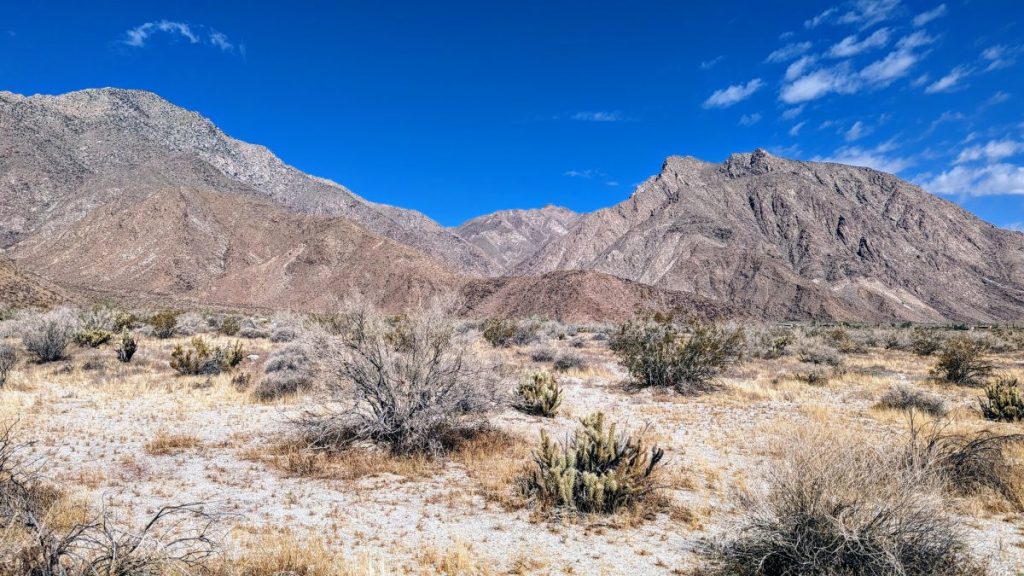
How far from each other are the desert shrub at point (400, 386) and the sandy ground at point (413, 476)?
94 cm

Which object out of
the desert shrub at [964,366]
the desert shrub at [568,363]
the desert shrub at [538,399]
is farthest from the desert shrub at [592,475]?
the desert shrub at [964,366]

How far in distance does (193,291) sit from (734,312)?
8056cm

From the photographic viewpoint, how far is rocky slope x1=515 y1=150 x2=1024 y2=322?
92.2 meters

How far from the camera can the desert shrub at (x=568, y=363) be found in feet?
62.0

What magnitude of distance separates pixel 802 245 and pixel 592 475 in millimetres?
124011

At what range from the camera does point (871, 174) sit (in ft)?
436

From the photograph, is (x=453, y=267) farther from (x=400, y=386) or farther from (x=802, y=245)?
(x=400, y=386)

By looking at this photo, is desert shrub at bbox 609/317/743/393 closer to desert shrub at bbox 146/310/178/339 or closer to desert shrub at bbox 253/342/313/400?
desert shrub at bbox 253/342/313/400

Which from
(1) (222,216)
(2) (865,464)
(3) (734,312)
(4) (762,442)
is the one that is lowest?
(4) (762,442)

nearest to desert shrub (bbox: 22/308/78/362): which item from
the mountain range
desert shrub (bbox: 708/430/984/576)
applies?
desert shrub (bbox: 708/430/984/576)

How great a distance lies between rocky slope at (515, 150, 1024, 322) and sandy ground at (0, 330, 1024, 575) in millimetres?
81011

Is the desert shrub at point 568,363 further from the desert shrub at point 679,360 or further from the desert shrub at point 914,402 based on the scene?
the desert shrub at point 914,402

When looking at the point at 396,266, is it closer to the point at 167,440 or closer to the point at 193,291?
the point at 193,291

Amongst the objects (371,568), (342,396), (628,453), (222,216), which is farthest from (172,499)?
(222,216)
